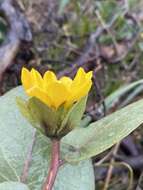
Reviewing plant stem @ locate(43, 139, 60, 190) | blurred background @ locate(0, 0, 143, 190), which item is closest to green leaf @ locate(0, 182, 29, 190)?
plant stem @ locate(43, 139, 60, 190)

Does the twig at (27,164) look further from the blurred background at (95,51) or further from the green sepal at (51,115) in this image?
the blurred background at (95,51)

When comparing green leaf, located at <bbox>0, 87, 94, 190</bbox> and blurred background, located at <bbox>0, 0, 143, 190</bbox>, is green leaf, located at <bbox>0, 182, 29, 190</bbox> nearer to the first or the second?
green leaf, located at <bbox>0, 87, 94, 190</bbox>

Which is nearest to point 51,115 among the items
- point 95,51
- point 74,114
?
point 74,114

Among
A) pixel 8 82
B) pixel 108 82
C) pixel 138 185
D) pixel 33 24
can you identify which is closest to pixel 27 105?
pixel 138 185

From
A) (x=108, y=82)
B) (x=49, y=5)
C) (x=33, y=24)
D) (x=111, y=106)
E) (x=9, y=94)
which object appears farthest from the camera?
(x=49, y=5)

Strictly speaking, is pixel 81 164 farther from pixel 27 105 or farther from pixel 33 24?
pixel 33 24

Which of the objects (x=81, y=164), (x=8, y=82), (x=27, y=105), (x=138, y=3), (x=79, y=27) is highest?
(x=27, y=105)

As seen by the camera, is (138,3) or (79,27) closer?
(79,27)
